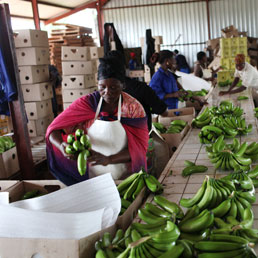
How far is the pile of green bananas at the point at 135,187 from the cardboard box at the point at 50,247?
1.82 ft

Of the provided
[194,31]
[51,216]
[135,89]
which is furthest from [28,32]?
[194,31]

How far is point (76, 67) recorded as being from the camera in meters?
7.42

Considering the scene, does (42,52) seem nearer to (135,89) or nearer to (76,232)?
(135,89)

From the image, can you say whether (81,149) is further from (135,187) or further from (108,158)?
(135,187)

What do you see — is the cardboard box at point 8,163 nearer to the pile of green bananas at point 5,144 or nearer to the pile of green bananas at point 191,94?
the pile of green bananas at point 5,144

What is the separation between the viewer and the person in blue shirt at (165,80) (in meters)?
5.14

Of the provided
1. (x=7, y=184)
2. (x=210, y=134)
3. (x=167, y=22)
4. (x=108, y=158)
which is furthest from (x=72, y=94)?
(x=167, y=22)

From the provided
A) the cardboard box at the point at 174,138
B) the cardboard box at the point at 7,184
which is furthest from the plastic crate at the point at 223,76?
the cardboard box at the point at 7,184

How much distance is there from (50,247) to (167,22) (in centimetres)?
1568

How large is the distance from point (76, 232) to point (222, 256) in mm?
632

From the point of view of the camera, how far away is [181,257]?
1.30 metres

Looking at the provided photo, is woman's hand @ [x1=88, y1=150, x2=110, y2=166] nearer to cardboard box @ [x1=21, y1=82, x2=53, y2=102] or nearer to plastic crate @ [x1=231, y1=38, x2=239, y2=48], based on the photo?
cardboard box @ [x1=21, y1=82, x2=53, y2=102]

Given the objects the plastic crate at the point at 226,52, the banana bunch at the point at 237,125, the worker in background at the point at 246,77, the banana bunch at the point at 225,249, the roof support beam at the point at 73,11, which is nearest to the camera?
the banana bunch at the point at 225,249

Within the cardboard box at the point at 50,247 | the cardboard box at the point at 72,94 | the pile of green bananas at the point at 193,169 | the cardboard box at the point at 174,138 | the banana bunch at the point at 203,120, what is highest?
the cardboard box at the point at 72,94
